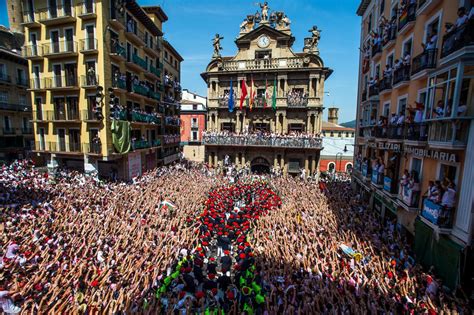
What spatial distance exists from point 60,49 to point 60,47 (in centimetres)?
16

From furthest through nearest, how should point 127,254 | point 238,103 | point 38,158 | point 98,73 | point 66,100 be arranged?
point 238,103 → point 38,158 → point 66,100 → point 98,73 → point 127,254

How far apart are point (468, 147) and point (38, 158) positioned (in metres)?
33.7

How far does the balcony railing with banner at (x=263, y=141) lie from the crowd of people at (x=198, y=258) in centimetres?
1023

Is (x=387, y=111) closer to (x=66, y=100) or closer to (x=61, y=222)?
(x=61, y=222)

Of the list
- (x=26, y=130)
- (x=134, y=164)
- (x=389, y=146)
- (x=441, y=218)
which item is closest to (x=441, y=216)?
(x=441, y=218)

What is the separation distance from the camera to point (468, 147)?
8094mm

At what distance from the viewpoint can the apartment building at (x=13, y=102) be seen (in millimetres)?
26719

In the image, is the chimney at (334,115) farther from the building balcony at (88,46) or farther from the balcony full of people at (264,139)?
the building balcony at (88,46)

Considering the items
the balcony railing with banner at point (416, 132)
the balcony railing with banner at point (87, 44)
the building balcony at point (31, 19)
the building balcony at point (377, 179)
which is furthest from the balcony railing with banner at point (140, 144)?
the balcony railing with banner at point (416, 132)

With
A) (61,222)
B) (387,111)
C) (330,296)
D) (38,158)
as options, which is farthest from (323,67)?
(38,158)

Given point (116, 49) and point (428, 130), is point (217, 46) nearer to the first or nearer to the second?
point (116, 49)

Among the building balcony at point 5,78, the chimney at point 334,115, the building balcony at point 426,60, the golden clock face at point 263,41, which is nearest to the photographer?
the building balcony at point 426,60

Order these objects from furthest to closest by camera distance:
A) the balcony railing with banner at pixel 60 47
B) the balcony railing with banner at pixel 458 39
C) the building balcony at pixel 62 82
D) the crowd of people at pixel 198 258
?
the building balcony at pixel 62 82
the balcony railing with banner at pixel 60 47
the balcony railing with banner at pixel 458 39
the crowd of people at pixel 198 258

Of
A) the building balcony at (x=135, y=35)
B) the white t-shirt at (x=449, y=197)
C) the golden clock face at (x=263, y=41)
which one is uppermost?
the golden clock face at (x=263, y=41)
